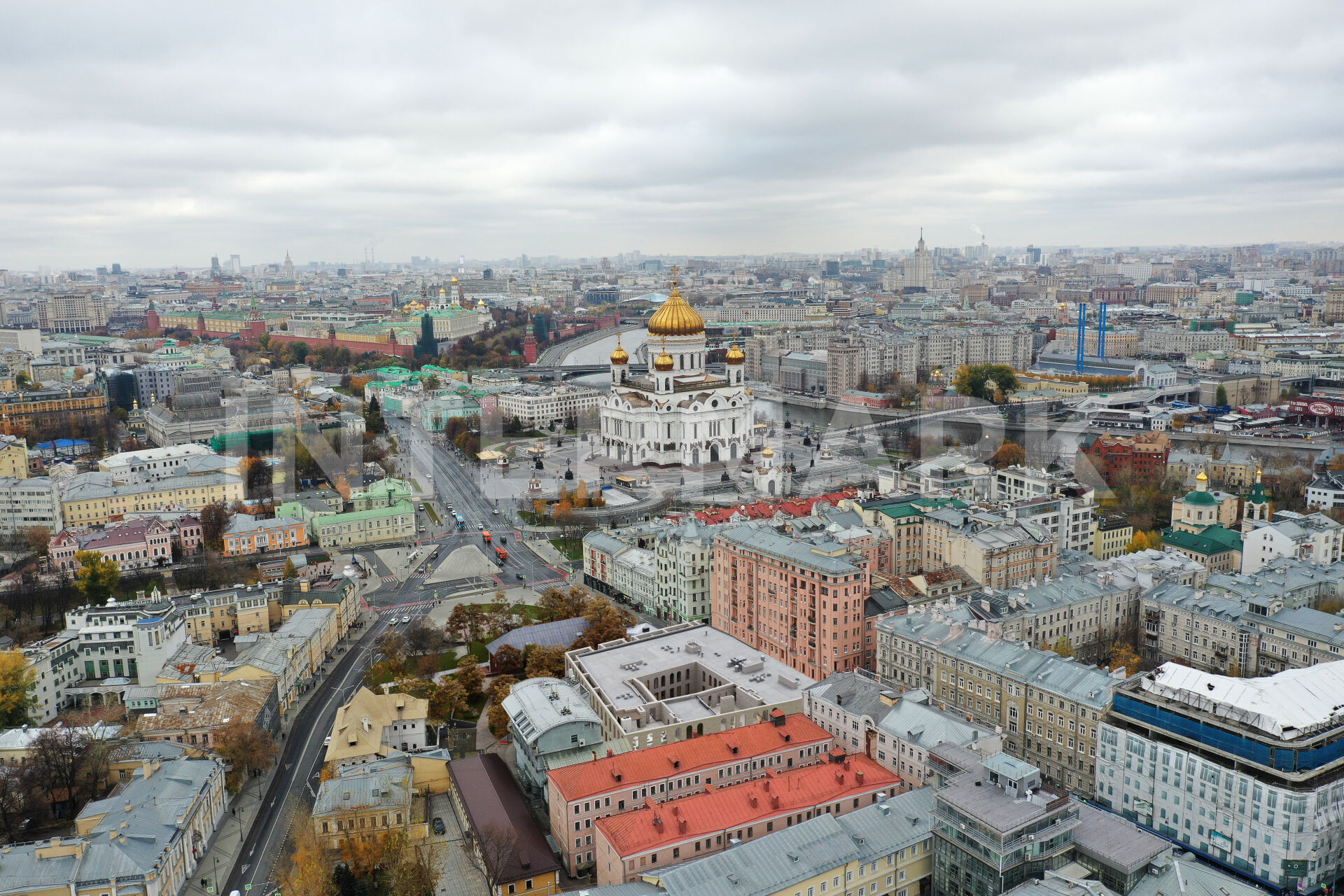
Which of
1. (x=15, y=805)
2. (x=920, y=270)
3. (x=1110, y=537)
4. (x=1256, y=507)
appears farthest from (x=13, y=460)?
(x=920, y=270)

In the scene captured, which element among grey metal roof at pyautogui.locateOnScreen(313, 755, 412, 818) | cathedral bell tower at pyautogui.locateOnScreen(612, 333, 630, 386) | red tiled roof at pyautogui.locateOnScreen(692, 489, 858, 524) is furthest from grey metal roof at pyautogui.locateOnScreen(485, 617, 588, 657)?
cathedral bell tower at pyautogui.locateOnScreen(612, 333, 630, 386)

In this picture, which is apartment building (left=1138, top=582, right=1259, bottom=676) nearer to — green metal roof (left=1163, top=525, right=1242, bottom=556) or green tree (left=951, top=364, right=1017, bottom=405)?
green metal roof (left=1163, top=525, right=1242, bottom=556)

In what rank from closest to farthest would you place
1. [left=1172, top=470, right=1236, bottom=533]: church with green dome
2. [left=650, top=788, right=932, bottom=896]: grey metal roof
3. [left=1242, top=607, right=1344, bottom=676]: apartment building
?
[left=650, top=788, right=932, bottom=896]: grey metal roof < [left=1242, top=607, right=1344, bottom=676]: apartment building < [left=1172, top=470, right=1236, bottom=533]: church with green dome

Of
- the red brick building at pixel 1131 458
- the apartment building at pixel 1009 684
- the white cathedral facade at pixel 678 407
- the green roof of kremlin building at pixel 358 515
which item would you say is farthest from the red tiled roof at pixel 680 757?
the white cathedral facade at pixel 678 407

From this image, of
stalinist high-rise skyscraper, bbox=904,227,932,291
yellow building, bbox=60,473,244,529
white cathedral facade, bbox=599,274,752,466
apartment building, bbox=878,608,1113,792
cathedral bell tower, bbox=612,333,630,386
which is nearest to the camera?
apartment building, bbox=878,608,1113,792

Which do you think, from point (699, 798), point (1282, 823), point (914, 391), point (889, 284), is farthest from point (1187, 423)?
point (889, 284)

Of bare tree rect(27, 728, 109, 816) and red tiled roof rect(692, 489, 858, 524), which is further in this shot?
red tiled roof rect(692, 489, 858, 524)

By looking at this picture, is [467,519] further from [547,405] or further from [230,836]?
[230,836]
